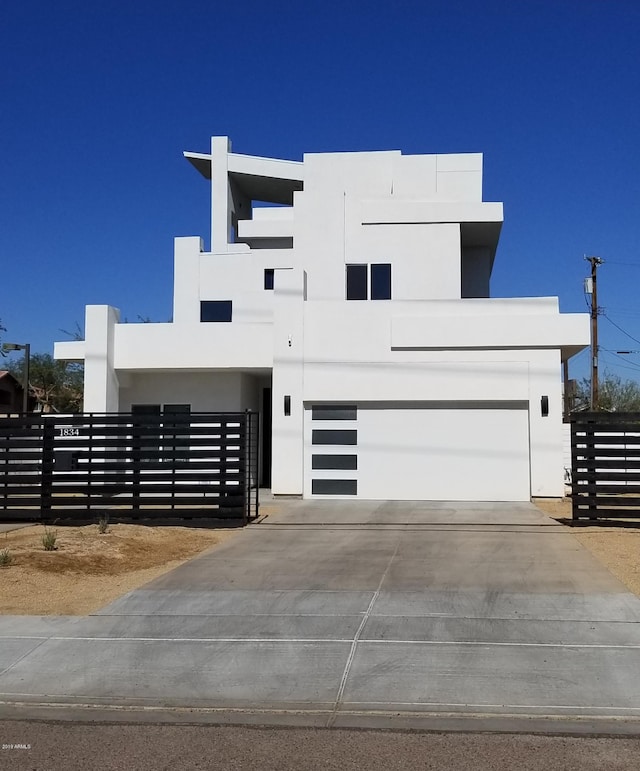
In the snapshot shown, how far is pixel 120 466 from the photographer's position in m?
15.5

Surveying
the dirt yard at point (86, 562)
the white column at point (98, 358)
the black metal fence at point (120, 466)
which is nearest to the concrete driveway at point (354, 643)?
the dirt yard at point (86, 562)

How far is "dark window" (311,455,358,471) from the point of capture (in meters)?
20.1

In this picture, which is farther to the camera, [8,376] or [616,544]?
[8,376]

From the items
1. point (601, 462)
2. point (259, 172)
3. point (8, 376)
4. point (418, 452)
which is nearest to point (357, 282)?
point (418, 452)

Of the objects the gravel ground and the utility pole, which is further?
the utility pole

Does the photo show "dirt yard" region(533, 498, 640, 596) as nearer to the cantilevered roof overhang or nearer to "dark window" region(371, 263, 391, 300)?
"dark window" region(371, 263, 391, 300)

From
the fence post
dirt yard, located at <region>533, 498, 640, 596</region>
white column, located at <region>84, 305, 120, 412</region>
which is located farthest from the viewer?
white column, located at <region>84, 305, 120, 412</region>

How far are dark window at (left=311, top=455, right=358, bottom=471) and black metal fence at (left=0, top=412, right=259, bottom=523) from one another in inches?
181

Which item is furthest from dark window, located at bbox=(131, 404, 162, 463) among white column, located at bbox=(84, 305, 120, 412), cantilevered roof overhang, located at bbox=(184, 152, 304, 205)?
cantilevered roof overhang, located at bbox=(184, 152, 304, 205)

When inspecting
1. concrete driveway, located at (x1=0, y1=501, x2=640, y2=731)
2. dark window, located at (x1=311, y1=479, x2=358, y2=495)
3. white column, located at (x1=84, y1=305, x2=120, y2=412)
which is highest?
white column, located at (x1=84, y1=305, x2=120, y2=412)

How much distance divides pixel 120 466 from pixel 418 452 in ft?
24.9

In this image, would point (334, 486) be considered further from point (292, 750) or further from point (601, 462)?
point (292, 750)

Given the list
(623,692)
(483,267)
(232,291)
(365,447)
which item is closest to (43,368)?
(232,291)

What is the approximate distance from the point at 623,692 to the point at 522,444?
13.7 metres
